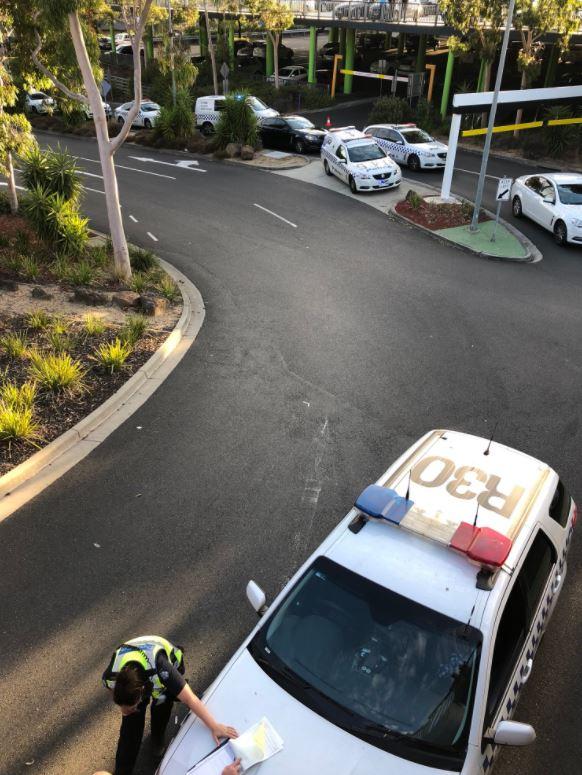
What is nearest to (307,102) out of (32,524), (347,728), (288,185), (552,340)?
(288,185)

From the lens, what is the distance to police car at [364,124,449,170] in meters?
24.1

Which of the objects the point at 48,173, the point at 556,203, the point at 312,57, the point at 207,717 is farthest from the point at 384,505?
the point at 312,57

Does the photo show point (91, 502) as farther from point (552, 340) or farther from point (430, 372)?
point (552, 340)

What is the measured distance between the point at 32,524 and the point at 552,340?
918 centimetres

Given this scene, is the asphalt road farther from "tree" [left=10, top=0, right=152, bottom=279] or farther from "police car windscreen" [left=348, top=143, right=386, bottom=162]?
"police car windscreen" [left=348, top=143, right=386, bottom=162]

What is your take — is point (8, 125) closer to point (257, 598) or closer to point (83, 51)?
point (83, 51)

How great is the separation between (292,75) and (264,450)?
40109 mm

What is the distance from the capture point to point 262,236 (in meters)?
17.5

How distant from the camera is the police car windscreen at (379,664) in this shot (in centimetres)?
404

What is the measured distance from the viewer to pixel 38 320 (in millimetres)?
10992

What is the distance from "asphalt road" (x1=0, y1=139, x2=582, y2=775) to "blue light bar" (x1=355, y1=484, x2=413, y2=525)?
1748mm

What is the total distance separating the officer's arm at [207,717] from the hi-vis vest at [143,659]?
0.17 metres

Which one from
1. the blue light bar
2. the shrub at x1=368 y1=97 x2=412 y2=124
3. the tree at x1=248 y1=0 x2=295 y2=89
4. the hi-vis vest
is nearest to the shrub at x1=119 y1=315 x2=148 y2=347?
the blue light bar

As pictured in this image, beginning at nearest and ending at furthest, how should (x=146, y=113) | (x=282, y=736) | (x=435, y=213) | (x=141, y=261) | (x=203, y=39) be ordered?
(x=282, y=736) < (x=141, y=261) < (x=435, y=213) < (x=146, y=113) < (x=203, y=39)
